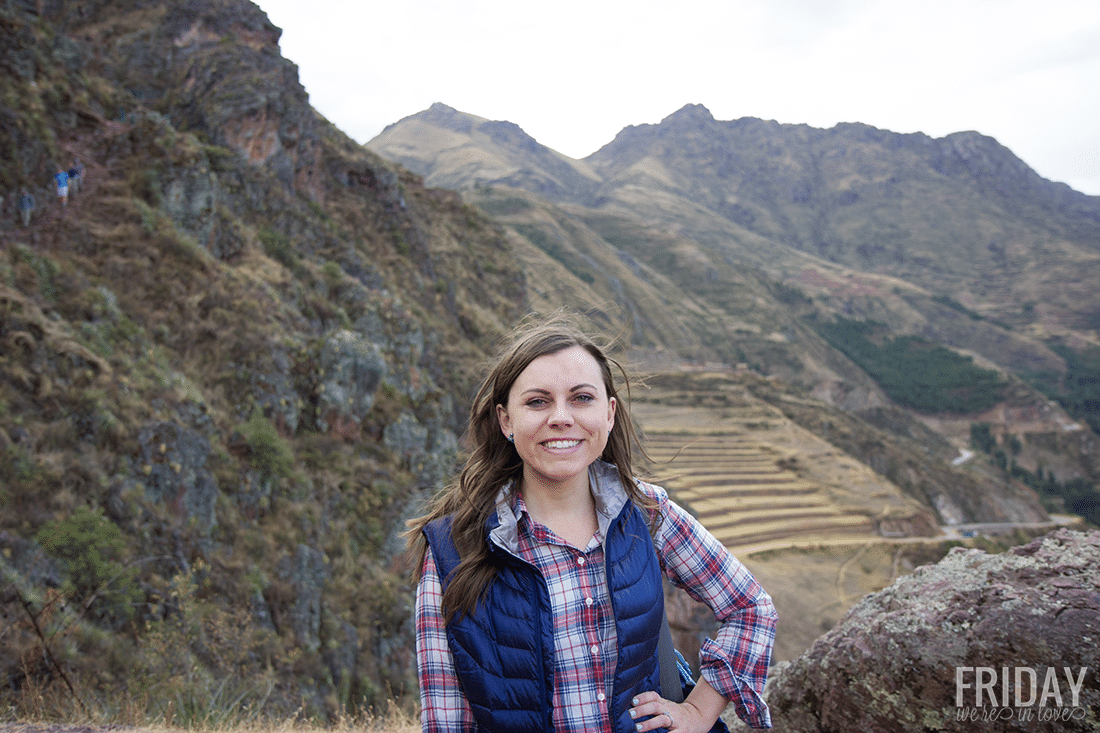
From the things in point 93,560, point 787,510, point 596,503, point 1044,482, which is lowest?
point 1044,482

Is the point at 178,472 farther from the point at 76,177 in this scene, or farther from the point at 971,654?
the point at 971,654

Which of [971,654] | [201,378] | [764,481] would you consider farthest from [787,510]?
[971,654]

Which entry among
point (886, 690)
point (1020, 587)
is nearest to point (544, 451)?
point (886, 690)

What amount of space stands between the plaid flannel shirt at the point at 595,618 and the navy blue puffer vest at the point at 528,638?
44mm

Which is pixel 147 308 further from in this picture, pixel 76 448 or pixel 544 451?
pixel 544 451

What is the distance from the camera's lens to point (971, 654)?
1.96 metres

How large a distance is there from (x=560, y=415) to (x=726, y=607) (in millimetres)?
769

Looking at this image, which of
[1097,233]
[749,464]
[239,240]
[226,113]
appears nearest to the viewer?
[239,240]

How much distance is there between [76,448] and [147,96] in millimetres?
11439

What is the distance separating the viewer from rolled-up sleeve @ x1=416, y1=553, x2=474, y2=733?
1510mm

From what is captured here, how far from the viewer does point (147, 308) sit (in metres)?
8.66

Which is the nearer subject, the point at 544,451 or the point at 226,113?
the point at 544,451

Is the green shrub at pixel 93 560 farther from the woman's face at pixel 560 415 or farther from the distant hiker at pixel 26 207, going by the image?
the woman's face at pixel 560 415

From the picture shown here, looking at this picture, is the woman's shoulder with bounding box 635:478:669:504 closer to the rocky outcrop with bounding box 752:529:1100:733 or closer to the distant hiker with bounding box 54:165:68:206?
the rocky outcrop with bounding box 752:529:1100:733
